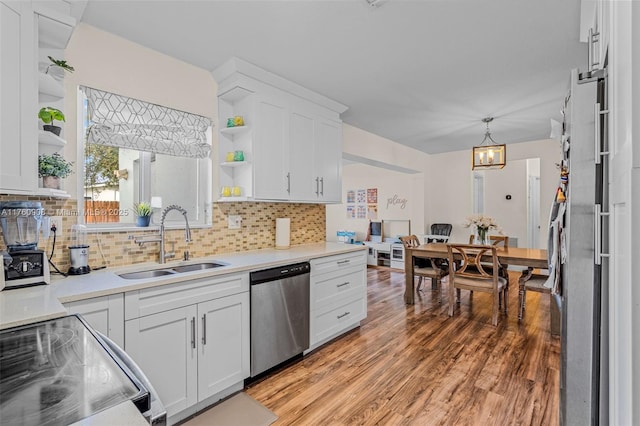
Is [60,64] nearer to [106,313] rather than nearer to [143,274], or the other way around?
[143,274]

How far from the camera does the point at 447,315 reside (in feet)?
11.9

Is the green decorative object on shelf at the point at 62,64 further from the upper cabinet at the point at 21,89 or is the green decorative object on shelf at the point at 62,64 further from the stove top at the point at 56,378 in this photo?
the stove top at the point at 56,378

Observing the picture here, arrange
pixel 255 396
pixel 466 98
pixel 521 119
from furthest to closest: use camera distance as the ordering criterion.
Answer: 1. pixel 521 119
2. pixel 466 98
3. pixel 255 396

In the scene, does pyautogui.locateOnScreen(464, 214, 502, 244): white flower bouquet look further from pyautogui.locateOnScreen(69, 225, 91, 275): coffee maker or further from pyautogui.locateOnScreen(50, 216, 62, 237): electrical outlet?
pyautogui.locateOnScreen(50, 216, 62, 237): electrical outlet

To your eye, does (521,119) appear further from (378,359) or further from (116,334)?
(116,334)

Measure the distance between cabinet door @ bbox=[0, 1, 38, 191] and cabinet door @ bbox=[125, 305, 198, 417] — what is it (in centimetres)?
92

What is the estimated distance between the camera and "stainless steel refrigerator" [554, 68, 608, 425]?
94cm

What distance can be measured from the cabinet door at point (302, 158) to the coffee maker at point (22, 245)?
1875 mm

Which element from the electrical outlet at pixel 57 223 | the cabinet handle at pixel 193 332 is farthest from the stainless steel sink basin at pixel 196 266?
the electrical outlet at pixel 57 223

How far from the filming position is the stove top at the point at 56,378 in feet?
2.02

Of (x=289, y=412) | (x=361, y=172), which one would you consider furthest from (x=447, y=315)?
(x=361, y=172)

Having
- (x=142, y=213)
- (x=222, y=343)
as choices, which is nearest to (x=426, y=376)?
(x=222, y=343)

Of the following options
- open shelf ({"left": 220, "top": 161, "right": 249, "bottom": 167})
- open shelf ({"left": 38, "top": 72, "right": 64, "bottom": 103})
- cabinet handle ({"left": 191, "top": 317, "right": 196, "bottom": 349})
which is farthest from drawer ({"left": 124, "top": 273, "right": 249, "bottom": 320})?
open shelf ({"left": 38, "top": 72, "right": 64, "bottom": 103})

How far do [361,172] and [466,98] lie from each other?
4.16 m
